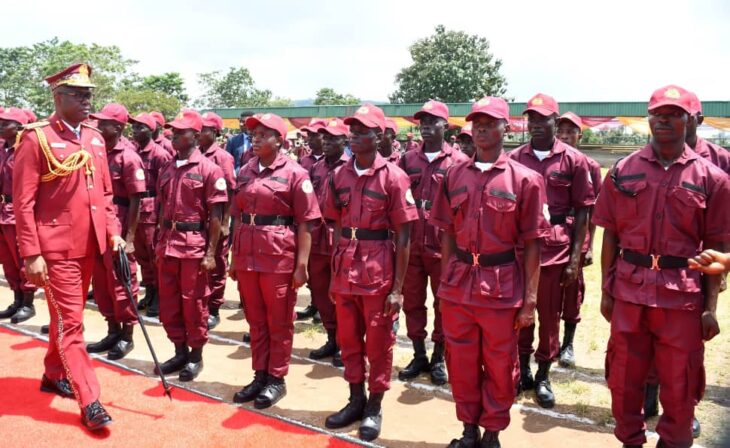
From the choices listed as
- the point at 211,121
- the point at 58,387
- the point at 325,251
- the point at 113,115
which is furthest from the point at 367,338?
the point at 211,121

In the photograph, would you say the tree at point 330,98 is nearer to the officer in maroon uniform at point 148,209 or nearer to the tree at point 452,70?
the tree at point 452,70

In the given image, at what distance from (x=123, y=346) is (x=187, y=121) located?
7.52 ft

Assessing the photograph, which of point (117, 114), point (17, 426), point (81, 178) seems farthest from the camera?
point (117, 114)

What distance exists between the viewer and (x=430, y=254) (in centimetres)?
540

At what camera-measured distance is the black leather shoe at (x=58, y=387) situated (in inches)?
192

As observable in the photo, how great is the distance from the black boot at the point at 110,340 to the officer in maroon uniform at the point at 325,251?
6.45 ft

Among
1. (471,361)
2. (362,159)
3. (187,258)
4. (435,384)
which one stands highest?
(362,159)

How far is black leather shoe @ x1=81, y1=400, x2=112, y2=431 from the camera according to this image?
4.23 m

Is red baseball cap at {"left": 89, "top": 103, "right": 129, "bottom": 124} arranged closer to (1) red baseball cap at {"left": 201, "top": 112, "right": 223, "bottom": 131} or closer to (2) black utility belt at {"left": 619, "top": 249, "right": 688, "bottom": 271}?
(1) red baseball cap at {"left": 201, "top": 112, "right": 223, "bottom": 131}

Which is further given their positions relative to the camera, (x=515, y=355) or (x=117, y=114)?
(x=117, y=114)

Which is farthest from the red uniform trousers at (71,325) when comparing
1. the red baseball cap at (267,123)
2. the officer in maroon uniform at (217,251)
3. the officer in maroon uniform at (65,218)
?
the officer in maroon uniform at (217,251)

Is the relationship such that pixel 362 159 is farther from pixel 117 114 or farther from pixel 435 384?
pixel 117 114

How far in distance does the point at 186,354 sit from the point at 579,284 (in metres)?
3.67

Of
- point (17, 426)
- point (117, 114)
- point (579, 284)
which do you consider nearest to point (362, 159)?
point (579, 284)
